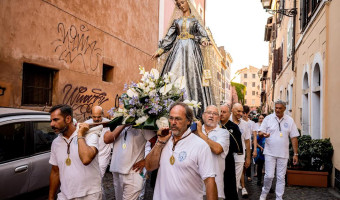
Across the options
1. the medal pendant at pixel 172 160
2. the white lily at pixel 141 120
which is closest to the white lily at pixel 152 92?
the white lily at pixel 141 120

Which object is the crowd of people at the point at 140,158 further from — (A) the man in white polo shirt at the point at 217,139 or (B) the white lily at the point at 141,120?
(B) the white lily at the point at 141,120

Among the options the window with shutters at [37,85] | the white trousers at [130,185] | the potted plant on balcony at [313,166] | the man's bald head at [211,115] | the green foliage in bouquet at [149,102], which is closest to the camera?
the green foliage in bouquet at [149,102]

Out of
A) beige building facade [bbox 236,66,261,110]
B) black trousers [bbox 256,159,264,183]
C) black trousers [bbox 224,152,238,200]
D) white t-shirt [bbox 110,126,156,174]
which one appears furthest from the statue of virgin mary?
beige building facade [bbox 236,66,261,110]

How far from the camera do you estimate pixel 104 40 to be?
1227 centimetres

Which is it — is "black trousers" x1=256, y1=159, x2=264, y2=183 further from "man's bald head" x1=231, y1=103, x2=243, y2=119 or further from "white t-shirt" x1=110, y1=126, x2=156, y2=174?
"white t-shirt" x1=110, y1=126, x2=156, y2=174

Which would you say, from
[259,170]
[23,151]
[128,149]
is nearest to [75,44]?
[23,151]

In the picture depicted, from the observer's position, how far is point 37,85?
9203 millimetres

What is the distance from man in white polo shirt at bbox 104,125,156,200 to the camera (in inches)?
156

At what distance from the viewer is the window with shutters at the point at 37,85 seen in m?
8.72

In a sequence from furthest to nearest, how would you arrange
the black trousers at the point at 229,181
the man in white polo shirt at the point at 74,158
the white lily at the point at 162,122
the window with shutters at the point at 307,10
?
the window with shutters at the point at 307,10
the black trousers at the point at 229,181
the white lily at the point at 162,122
the man in white polo shirt at the point at 74,158

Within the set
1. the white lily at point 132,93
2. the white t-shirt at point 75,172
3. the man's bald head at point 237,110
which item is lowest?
the white t-shirt at point 75,172

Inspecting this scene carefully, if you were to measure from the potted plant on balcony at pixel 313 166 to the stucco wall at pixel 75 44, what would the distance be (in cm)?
717

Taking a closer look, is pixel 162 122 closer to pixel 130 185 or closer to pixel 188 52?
pixel 130 185

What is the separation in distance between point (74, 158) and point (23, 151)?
6.53 ft
